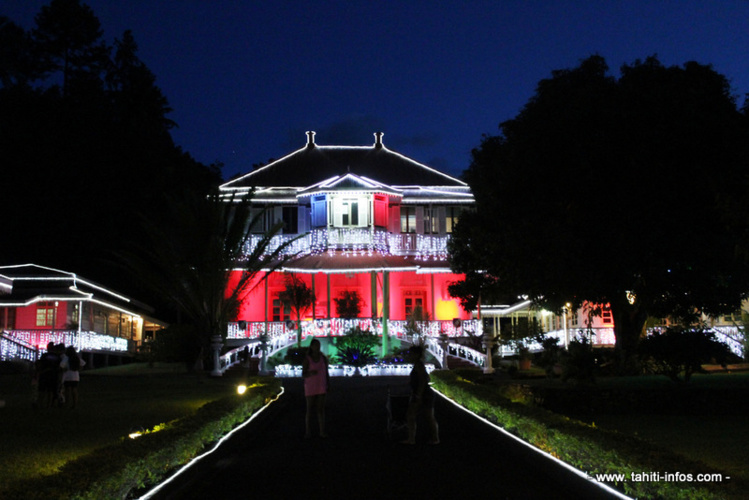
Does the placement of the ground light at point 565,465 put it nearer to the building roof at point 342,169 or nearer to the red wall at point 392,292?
the red wall at point 392,292

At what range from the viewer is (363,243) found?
117 ft

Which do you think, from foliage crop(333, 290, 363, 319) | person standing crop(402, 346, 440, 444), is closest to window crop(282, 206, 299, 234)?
foliage crop(333, 290, 363, 319)

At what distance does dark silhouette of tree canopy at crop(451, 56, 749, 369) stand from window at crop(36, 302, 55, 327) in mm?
22906

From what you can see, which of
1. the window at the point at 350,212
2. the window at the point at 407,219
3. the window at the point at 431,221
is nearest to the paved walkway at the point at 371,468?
the window at the point at 350,212

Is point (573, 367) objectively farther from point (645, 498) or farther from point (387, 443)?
point (645, 498)

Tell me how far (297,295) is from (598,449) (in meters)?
24.6

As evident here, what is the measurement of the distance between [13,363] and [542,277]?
61.4 feet

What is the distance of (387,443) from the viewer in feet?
43.5

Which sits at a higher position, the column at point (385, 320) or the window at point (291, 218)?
the window at point (291, 218)

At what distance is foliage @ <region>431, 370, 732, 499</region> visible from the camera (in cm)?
801

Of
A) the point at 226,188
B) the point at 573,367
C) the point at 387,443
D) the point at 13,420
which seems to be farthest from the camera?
the point at 226,188

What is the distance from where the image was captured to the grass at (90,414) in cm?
1129

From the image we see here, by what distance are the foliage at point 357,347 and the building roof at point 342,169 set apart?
8.36 metres

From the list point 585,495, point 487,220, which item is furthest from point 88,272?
point 585,495
